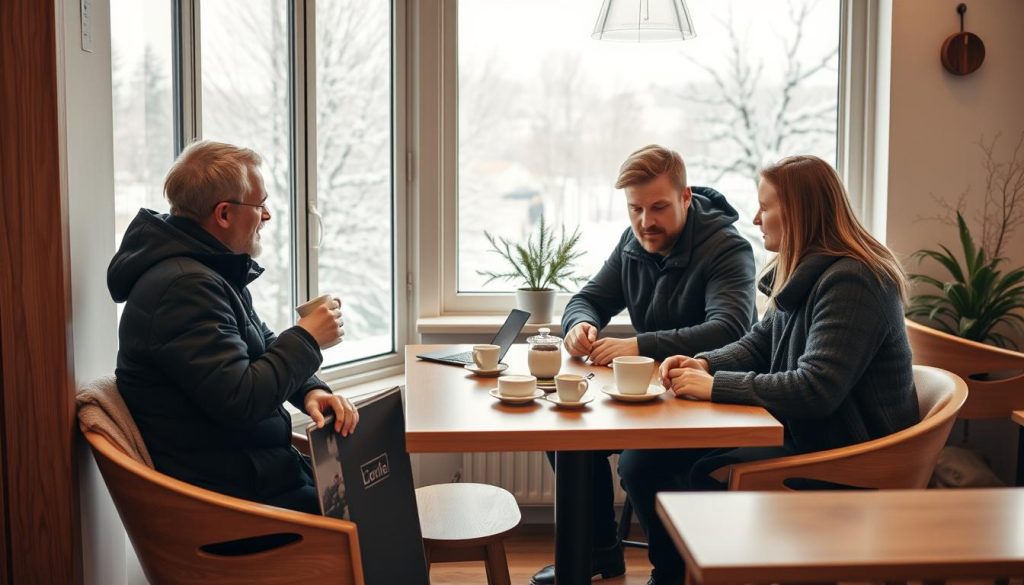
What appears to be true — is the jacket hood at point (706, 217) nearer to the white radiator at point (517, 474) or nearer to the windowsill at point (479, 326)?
the windowsill at point (479, 326)

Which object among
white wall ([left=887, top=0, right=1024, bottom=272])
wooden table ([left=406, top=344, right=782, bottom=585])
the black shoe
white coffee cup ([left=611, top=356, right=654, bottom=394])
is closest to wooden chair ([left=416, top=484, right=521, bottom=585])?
wooden table ([left=406, top=344, right=782, bottom=585])

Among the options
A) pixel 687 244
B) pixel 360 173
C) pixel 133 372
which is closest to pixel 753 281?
pixel 687 244

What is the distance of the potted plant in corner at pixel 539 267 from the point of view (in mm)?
3473

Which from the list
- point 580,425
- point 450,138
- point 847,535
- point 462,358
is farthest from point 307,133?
point 847,535

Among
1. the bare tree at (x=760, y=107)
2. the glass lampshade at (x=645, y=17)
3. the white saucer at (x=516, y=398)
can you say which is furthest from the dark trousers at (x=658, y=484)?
the bare tree at (x=760, y=107)

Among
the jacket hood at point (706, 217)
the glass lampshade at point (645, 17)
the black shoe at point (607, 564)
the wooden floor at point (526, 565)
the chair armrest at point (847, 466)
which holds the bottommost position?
the wooden floor at point (526, 565)

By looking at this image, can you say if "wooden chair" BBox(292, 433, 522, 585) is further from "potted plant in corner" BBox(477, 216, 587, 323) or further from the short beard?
"potted plant in corner" BBox(477, 216, 587, 323)

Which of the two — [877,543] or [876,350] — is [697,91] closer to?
[876,350]

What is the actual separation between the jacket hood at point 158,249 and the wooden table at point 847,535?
117 cm

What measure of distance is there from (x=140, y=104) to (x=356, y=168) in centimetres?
102

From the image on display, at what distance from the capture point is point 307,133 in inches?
126

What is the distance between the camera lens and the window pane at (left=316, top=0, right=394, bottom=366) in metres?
3.32

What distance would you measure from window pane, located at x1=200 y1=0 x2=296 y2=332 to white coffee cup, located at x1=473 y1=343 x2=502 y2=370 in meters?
0.90

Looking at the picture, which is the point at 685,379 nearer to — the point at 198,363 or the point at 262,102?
the point at 198,363
